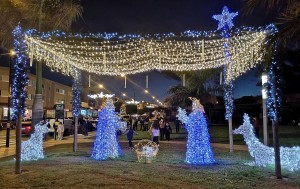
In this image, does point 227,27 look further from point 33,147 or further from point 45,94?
point 45,94

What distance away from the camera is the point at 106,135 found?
44.0ft

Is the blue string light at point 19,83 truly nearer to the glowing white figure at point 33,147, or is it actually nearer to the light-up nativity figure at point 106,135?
the glowing white figure at point 33,147

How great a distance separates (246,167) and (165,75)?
24.4 m

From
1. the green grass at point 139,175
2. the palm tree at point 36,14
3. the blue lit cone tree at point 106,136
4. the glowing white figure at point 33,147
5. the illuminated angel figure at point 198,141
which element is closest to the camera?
the green grass at point 139,175

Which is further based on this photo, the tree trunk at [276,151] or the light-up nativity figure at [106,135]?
the light-up nativity figure at [106,135]

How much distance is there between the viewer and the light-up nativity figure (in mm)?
13039

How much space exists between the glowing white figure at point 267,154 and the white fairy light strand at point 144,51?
243 centimetres

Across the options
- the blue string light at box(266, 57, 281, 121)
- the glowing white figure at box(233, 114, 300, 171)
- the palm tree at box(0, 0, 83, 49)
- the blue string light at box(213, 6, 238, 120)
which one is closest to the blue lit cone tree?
the glowing white figure at box(233, 114, 300, 171)

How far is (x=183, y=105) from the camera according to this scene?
118 feet

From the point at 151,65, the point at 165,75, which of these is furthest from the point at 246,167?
the point at 165,75

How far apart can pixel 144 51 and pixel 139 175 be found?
5.45 meters

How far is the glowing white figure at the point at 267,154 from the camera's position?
10.5 meters

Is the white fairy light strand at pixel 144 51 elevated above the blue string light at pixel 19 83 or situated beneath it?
elevated above

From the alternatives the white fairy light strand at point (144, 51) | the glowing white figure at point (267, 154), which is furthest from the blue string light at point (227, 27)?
the glowing white figure at point (267, 154)
